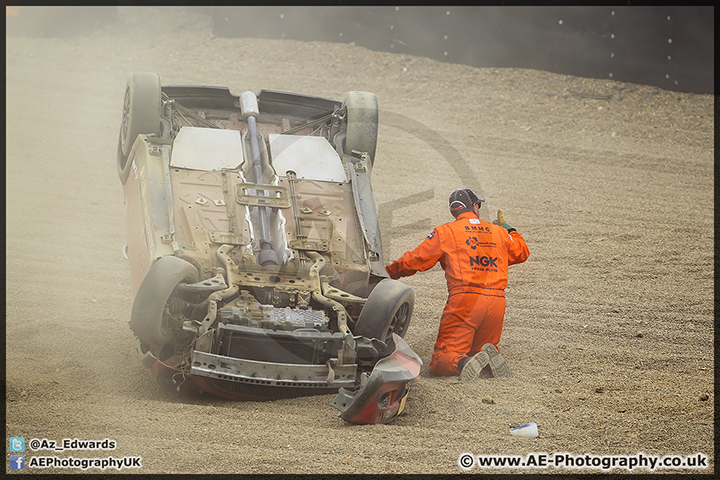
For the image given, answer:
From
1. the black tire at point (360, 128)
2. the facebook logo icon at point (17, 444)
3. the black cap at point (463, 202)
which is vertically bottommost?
the facebook logo icon at point (17, 444)

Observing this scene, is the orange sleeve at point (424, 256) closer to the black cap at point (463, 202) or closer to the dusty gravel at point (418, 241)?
the black cap at point (463, 202)

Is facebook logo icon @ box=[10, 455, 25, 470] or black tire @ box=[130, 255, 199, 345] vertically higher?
black tire @ box=[130, 255, 199, 345]

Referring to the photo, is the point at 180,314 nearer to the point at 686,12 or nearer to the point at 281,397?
the point at 281,397

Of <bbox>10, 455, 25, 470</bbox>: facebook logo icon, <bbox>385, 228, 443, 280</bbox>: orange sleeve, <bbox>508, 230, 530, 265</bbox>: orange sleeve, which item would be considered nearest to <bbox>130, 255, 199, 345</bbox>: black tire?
<bbox>10, 455, 25, 470</bbox>: facebook logo icon

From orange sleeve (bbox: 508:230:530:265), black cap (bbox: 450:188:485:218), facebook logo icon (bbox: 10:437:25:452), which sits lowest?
facebook logo icon (bbox: 10:437:25:452)

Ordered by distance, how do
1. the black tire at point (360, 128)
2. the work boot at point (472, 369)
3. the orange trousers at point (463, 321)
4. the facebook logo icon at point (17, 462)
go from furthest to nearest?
the black tire at point (360, 128)
the orange trousers at point (463, 321)
the work boot at point (472, 369)
the facebook logo icon at point (17, 462)

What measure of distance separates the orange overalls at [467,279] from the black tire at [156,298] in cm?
208

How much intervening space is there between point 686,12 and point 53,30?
44.6 ft

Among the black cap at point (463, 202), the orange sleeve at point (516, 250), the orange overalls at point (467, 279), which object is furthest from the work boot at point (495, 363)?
the black cap at point (463, 202)

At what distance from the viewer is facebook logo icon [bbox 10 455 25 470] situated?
4039mm

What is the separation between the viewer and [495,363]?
5.93 m

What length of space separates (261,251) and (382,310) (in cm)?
110

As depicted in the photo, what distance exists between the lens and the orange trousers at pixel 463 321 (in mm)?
6270

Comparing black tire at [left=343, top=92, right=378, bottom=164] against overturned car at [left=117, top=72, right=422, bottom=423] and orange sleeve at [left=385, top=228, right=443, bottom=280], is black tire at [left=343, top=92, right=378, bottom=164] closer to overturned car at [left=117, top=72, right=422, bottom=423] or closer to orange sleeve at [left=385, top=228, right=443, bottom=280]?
overturned car at [left=117, top=72, right=422, bottom=423]
